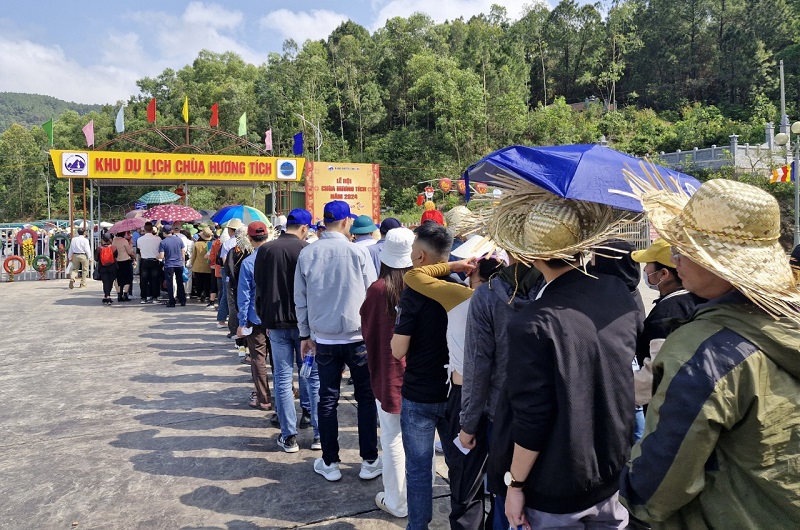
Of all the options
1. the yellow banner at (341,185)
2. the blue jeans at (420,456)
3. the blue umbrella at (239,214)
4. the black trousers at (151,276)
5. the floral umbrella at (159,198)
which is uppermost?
the floral umbrella at (159,198)

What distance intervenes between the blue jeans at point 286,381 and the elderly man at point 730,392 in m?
3.35

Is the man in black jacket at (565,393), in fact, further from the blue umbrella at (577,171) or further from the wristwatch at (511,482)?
the blue umbrella at (577,171)

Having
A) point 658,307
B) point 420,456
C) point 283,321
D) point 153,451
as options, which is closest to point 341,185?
point 283,321

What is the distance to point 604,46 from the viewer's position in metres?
64.8

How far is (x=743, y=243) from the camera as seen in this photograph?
1.45 m

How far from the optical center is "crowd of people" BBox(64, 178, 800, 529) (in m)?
1.35

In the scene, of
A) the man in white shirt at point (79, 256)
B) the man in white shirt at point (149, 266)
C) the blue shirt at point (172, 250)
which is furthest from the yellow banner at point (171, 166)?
the blue shirt at point (172, 250)

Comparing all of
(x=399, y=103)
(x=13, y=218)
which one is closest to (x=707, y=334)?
(x=399, y=103)

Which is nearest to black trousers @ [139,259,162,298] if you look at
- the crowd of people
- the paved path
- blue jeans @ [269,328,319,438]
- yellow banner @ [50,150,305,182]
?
the paved path

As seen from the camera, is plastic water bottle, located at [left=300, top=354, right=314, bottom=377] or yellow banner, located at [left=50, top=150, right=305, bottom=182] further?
yellow banner, located at [left=50, top=150, right=305, bottom=182]

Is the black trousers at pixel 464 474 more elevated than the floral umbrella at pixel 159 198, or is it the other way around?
the floral umbrella at pixel 159 198

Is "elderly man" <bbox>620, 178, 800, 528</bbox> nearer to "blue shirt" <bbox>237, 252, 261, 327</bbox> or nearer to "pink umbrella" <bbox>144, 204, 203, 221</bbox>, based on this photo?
"blue shirt" <bbox>237, 252, 261, 327</bbox>

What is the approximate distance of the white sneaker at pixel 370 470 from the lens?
3941 mm

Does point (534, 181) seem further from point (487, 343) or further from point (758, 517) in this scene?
point (758, 517)
